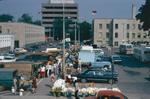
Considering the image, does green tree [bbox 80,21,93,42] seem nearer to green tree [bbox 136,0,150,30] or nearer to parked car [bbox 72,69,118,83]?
green tree [bbox 136,0,150,30]

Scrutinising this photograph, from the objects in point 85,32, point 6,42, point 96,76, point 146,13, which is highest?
point 146,13

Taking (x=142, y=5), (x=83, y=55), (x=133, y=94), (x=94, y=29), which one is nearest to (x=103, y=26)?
(x=94, y=29)

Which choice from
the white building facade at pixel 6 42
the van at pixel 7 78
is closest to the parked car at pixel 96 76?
the van at pixel 7 78

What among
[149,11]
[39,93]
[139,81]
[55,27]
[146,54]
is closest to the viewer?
[39,93]

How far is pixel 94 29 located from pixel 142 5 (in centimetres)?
5169

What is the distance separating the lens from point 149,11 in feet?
244

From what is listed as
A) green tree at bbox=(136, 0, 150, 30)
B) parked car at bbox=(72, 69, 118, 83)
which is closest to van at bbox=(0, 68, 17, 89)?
parked car at bbox=(72, 69, 118, 83)

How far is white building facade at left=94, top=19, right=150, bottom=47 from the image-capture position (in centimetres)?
12825

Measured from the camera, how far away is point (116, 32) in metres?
129

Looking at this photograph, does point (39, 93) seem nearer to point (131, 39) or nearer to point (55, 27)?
point (131, 39)

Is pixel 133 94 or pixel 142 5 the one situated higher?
pixel 142 5

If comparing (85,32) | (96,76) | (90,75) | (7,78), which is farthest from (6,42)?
(7,78)

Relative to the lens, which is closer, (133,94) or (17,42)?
(133,94)

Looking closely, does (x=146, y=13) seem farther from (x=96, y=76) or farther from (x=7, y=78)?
(x=7, y=78)
